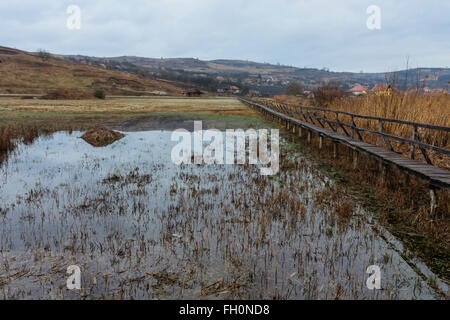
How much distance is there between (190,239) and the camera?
470 centimetres

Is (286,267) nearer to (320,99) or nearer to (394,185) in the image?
(394,185)

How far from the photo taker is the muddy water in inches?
138

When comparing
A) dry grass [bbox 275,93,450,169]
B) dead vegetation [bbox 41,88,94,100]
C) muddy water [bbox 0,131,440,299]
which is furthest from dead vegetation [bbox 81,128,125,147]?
dead vegetation [bbox 41,88,94,100]

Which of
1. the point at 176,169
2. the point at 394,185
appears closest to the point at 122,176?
the point at 176,169

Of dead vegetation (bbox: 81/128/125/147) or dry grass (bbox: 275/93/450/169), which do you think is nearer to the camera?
dry grass (bbox: 275/93/450/169)

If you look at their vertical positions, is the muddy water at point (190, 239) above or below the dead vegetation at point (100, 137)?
below

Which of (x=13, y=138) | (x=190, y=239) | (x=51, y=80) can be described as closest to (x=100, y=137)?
(x=13, y=138)

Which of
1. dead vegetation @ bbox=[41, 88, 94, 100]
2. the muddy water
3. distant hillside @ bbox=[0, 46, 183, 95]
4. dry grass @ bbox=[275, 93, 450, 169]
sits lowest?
the muddy water

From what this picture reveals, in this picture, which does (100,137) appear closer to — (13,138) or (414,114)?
(13,138)

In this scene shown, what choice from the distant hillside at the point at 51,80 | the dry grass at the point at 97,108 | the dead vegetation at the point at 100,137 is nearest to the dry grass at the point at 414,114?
the dead vegetation at the point at 100,137

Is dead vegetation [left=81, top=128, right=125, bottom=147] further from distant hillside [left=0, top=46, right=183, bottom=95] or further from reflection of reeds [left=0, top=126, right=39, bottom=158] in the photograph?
distant hillside [left=0, top=46, right=183, bottom=95]

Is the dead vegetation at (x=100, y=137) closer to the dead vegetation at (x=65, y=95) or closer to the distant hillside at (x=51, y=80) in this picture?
the dead vegetation at (x=65, y=95)

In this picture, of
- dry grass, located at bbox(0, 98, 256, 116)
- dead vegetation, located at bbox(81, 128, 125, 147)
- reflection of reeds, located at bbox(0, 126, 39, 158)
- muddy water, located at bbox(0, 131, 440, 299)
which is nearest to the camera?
muddy water, located at bbox(0, 131, 440, 299)

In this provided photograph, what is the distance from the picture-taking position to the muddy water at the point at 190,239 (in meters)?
3.50
